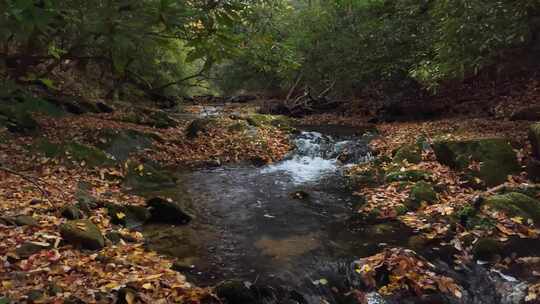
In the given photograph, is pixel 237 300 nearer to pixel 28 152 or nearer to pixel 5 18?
pixel 5 18

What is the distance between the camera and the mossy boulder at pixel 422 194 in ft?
27.9

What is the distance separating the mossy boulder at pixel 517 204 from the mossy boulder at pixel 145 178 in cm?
666

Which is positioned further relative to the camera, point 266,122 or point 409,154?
point 266,122

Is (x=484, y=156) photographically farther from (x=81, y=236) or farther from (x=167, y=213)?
(x=81, y=236)

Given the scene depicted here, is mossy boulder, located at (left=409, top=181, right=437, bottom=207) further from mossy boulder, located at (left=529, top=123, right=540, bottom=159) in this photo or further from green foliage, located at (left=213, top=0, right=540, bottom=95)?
green foliage, located at (left=213, top=0, right=540, bottom=95)

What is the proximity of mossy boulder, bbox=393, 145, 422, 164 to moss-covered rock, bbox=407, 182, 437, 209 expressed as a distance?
208 cm

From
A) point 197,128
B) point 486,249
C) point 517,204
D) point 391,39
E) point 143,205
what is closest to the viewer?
point 486,249

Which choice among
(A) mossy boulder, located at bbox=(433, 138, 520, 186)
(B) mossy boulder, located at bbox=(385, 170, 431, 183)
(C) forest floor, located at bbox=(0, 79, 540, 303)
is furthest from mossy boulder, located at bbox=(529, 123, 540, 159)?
(B) mossy boulder, located at bbox=(385, 170, 431, 183)

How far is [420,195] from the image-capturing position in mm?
8609

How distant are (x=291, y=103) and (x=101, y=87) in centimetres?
1053

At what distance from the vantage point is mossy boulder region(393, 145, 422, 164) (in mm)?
10950

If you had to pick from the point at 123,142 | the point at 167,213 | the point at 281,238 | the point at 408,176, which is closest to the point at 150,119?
the point at 123,142

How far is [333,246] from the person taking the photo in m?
6.88

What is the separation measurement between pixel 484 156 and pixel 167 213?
22.3ft
